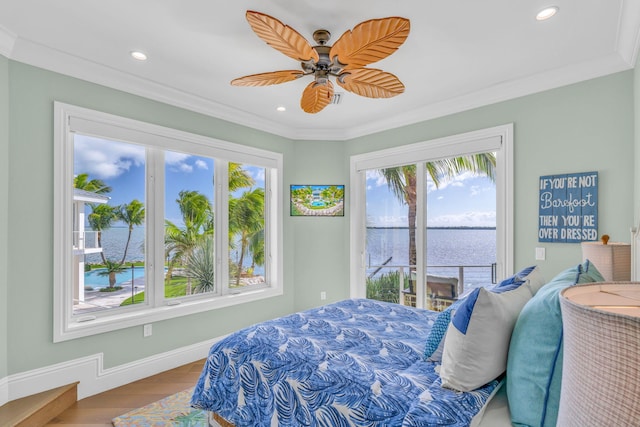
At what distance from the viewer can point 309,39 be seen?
7.76ft

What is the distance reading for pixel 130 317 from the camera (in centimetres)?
297

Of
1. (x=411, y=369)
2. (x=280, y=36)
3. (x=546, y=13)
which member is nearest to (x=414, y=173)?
(x=546, y=13)

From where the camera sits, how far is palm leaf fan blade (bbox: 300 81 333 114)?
7.95 ft

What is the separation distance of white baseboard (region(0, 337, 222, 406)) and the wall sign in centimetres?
362

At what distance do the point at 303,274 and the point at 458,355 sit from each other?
128 inches

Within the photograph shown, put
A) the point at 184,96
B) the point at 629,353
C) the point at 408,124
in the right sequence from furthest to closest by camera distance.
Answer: the point at 408,124 < the point at 184,96 < the point at 629,353

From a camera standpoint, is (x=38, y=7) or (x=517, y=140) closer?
(x=38, y=7)

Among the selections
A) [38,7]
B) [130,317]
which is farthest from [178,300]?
[38,7]

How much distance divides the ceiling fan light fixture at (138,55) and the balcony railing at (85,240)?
1.54 metres

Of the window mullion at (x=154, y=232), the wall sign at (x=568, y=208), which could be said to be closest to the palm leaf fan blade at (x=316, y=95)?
the window mullion at (x=154, y=232)

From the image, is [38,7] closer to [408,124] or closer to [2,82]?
[2,82]

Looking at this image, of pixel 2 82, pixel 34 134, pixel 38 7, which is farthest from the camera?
pixel 34 134

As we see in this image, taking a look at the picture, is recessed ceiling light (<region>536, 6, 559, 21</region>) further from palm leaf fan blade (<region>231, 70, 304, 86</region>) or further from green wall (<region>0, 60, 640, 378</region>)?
palm leaf fan blade (<region>231, 70, 304, 86</region>)

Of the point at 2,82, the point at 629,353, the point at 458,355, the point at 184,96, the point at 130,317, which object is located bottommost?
the point at 130,317
